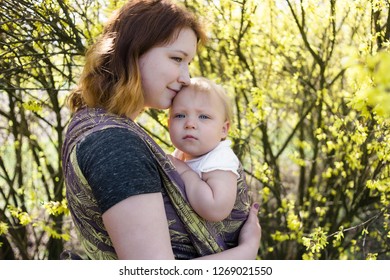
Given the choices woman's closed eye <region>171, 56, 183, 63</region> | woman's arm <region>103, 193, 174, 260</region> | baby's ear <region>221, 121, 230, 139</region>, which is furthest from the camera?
baby's ear <region>221, 121, 230, 139</region>

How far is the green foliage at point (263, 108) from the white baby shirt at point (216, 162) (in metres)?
1.17

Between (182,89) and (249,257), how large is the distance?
0.62m

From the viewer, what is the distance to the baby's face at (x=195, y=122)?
2297mm

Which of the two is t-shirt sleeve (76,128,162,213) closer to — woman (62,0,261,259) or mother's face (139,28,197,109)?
woman (62,0,261,259)

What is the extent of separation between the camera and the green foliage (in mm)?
3549

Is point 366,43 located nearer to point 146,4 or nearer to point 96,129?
point 146,4

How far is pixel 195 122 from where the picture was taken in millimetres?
2316

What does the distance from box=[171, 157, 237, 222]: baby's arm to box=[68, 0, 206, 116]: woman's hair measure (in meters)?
0.28

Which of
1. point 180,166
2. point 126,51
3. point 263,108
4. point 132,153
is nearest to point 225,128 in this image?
point 180,166

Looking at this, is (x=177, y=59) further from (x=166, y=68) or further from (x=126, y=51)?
(x=126, y=51)

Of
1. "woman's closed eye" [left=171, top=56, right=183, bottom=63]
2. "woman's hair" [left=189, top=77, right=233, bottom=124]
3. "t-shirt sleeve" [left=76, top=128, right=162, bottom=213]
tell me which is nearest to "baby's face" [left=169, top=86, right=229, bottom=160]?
"woman's hair" [left=189, top=77, right=233, bottom=124]

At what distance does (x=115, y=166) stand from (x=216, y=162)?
1.74 ft

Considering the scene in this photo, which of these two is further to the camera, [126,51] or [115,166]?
[126,51]
